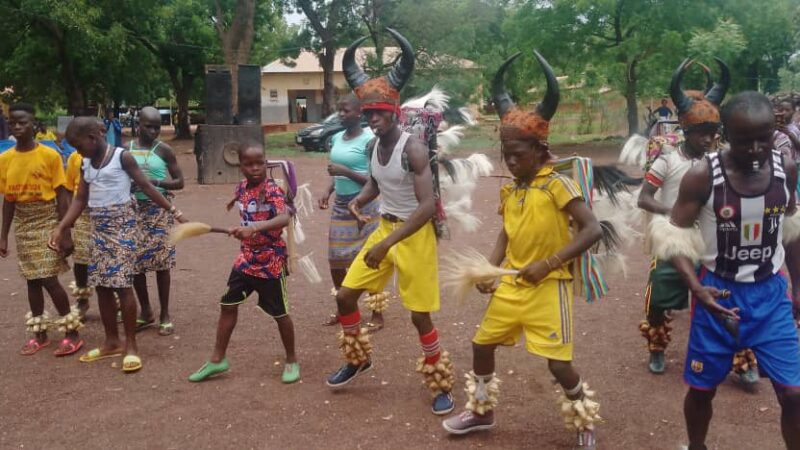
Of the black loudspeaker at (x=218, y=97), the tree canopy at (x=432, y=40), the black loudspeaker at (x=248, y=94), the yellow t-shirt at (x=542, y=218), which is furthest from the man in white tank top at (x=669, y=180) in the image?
the black loudspeaker at (x=218, y=97)

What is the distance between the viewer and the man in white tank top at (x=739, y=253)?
309 centimetres

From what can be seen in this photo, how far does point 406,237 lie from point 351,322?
0.80m

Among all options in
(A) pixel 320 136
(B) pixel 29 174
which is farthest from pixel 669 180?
(A) pixel 320 136

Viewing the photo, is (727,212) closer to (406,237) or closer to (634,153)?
(406,237)

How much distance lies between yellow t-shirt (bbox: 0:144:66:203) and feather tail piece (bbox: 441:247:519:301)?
11.4ft

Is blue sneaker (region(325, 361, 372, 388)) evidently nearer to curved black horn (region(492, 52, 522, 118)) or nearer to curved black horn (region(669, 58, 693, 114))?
curved black horn (region(492, 52, 522, 118))

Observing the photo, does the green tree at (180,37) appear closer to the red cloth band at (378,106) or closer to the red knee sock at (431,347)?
the red cloth band at (378,106)

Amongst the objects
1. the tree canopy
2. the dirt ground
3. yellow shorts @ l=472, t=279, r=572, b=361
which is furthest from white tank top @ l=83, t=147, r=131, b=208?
the tree canopy

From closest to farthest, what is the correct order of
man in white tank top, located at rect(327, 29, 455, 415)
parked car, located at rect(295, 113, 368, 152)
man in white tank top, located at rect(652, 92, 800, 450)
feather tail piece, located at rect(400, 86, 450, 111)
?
man in white tank top, located at rect(652, 92, 800, 450) → man in white tank top, located at rect(327, 29, 455, 415) → feather tail piece, located at rect(400, 86, 450, 111) → parked car, located at rect(295, 113, 368, 152)

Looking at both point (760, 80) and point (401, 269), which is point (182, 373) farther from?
point (760, 80)

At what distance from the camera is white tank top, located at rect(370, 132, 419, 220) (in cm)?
446

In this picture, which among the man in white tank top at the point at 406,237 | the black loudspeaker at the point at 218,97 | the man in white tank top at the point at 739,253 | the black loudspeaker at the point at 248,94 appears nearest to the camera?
the man in white tank top at the point at 739,253

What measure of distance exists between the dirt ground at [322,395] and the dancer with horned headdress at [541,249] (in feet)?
2.04

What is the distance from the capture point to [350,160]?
5.89m
